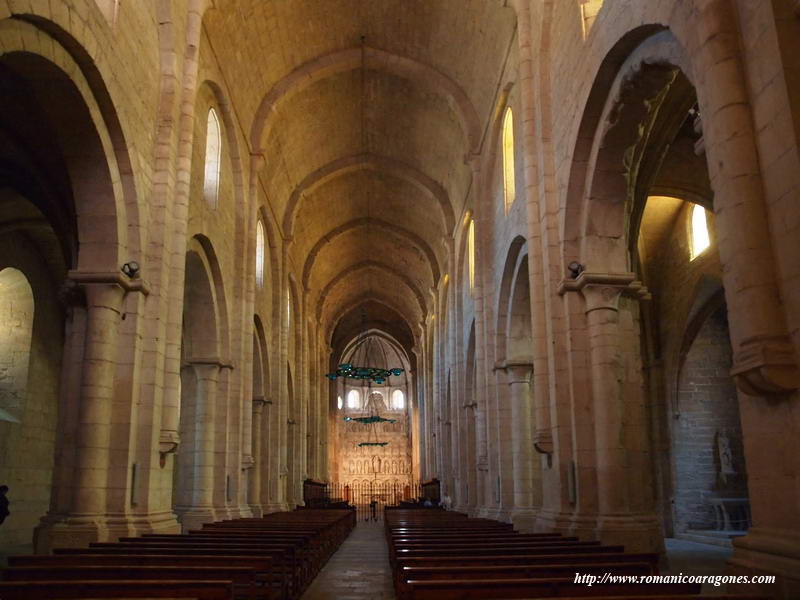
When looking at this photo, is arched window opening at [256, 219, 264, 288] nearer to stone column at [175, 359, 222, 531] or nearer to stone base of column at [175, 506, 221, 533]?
stone column at [175, 359, 222, 531]

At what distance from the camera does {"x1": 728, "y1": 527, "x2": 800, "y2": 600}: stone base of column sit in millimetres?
5371

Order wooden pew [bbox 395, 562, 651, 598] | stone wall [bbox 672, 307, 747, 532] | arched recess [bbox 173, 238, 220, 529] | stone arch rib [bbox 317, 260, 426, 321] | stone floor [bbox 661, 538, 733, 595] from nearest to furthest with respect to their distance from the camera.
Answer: wooden pew [bbox 395, 562, 651, 598], stone floor [bbox 661, 538, 733, 595], arched recess [bbox 173, 238, 220, 529], stone wall [bbox 672, 307, 747, 532], stone arch rib [bbox 317, 260, 426, 321]

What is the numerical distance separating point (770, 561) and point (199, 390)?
14.5 meters

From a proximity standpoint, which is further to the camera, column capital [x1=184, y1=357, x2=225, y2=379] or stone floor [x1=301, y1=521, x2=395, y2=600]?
column capital [x1=184, y1=357, x2=225, y2=379]

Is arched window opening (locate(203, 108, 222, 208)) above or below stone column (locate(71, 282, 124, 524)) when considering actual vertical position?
above

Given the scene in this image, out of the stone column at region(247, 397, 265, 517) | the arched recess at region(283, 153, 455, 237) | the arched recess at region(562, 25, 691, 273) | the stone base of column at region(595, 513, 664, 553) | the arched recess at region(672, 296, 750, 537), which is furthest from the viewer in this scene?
the arched recess at region(283, 153, 455, 237)

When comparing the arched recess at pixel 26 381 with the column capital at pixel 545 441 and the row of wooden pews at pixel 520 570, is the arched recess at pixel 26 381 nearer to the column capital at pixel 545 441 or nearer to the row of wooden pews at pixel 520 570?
the column capital at pixel 545 441

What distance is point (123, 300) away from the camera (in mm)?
12016

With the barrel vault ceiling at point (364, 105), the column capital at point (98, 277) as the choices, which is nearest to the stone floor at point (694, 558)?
the column capital at point (98, 277)

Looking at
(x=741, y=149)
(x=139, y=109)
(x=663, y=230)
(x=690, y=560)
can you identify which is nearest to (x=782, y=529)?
(x=741, y=149)

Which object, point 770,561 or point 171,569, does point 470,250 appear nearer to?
point 171,569

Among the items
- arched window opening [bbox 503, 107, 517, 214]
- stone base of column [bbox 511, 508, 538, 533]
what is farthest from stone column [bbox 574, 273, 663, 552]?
arched window opening [bbox 503, 107, 517, 214]

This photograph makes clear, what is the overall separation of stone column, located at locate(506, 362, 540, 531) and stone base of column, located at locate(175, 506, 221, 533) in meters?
6.92

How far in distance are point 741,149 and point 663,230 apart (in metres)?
15.4
